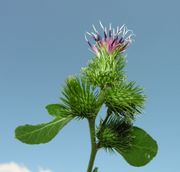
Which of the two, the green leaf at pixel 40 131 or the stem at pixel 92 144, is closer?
the stem at pixel 92 144

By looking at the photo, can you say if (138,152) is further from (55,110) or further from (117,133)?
(55,110)

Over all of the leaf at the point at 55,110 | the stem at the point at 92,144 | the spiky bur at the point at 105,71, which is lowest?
the stem at the point at 92,144

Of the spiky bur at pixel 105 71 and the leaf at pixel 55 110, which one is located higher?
the spiky bur at pixel 105 71

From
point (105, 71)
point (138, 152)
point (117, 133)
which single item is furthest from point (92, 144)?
point (105, 71)

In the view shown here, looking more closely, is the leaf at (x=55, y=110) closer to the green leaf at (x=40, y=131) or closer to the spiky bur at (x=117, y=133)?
the green leaf at (x=40, y=131)

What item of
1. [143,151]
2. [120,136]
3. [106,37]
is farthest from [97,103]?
[106,37]

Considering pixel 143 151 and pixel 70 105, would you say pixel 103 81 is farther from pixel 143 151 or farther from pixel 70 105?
pixel 143 151
